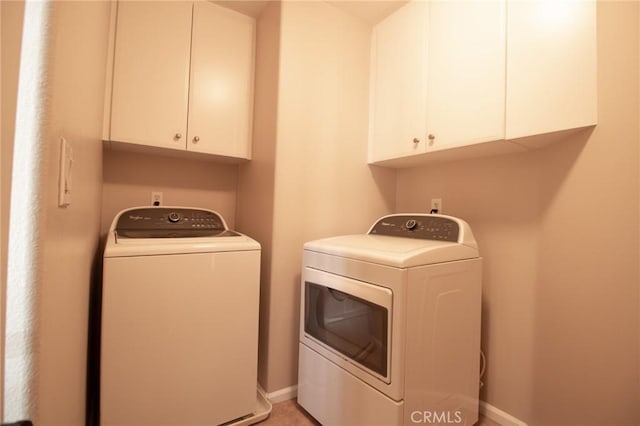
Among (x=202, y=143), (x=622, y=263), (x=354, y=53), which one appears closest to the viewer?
(x=622, y=263)

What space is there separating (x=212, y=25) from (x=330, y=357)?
199cm

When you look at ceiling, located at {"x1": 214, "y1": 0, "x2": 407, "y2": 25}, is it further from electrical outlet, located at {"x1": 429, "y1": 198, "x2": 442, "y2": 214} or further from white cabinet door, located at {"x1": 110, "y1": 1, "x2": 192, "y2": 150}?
electrical outlet, located at {"x1": 429, "y1": 198, "x2": 442, "y2": 214}

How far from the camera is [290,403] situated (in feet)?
5.42

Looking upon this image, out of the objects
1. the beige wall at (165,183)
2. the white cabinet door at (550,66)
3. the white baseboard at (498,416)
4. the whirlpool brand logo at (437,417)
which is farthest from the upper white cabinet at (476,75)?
the white baseboard at (498,416)

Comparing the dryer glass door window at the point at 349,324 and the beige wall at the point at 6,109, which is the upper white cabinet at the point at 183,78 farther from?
the beige wall at the point at 6,109

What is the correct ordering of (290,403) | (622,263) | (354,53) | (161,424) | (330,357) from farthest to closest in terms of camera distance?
(354,53), (290,403), (330,357), (161,424), (622,263)

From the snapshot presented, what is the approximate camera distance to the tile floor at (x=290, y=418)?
150 cm

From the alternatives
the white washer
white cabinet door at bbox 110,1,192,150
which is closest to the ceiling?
white cabinet door at bbox 110,1,192,150

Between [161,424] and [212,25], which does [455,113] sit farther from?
[161,424]

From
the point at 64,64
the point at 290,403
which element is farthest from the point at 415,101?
the point at 290,403

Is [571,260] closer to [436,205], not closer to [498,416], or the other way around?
[436,205]

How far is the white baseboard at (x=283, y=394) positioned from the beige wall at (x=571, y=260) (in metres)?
1.06

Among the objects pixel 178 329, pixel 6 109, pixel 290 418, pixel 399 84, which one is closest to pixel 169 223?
pixel 178 329

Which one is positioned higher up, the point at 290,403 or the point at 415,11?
the point at 415,11
